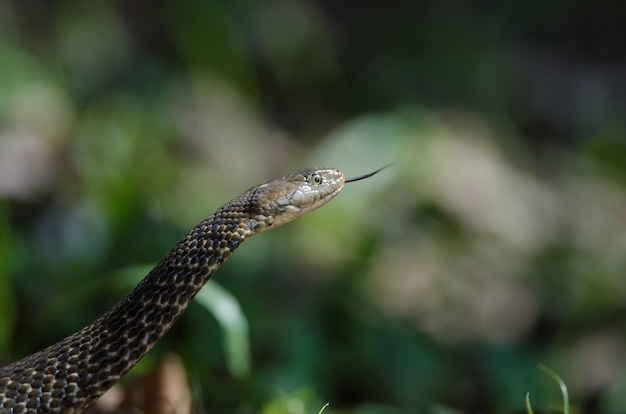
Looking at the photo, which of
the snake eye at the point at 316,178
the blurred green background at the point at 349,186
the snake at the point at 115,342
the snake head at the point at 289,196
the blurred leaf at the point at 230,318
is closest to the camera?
the snake at the point at 115,342

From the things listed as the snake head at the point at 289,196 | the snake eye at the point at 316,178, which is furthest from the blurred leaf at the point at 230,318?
the snake eye at the point at 316,178

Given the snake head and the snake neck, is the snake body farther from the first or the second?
the snake head

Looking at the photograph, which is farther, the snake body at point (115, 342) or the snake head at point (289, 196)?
the snake head at point (289, 196)

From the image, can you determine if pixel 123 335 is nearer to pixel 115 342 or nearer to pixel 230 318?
pixel 115 342

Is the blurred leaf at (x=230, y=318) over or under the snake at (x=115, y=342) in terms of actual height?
under

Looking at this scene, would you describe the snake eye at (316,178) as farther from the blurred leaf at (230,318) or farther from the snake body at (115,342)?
the blurred leaf at (230,318)

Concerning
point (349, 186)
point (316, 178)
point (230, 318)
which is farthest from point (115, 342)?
point (349, 186)
